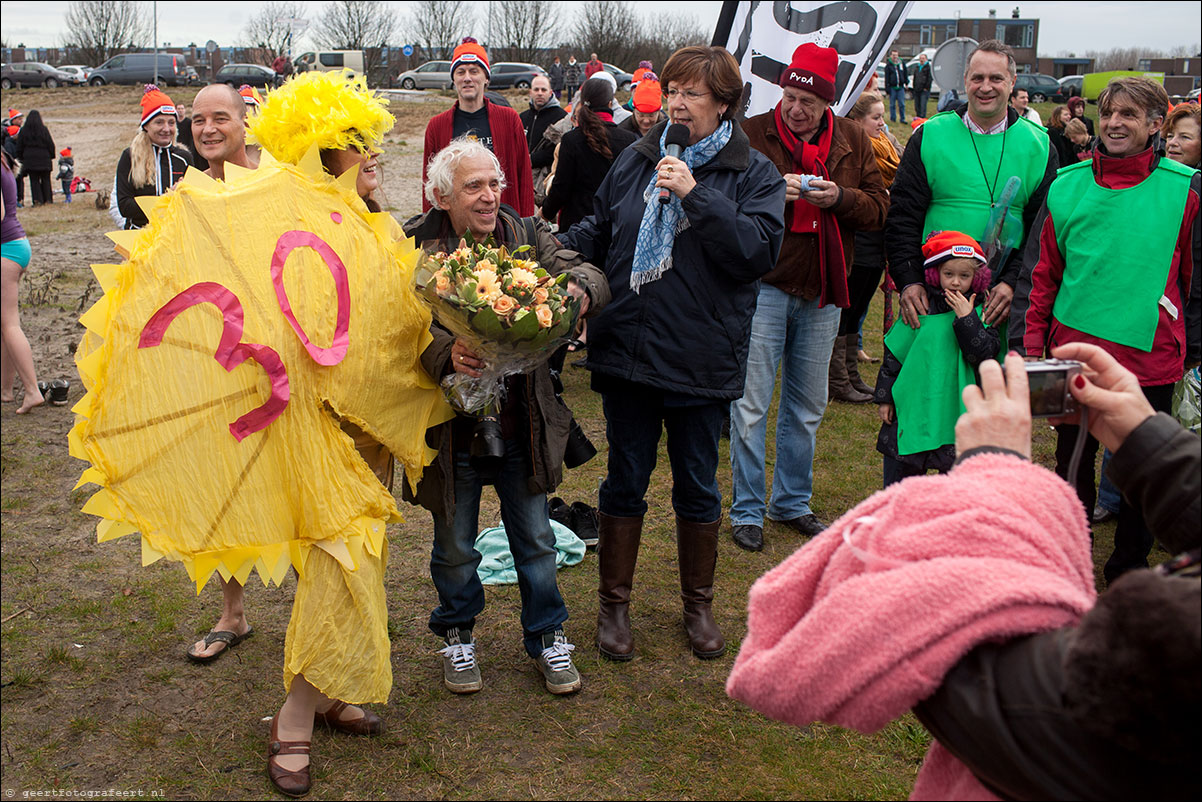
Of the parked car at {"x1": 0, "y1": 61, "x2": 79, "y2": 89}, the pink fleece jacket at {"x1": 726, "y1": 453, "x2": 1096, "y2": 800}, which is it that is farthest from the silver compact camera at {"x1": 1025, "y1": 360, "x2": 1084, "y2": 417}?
the parked car at {"x1": 0, "y1": 61, "x2": 79, "y2": 89}

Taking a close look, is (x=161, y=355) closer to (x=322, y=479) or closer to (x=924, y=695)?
(x=322, y=479)

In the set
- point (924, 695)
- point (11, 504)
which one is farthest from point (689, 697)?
point (11, 504)

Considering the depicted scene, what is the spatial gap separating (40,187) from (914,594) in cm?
2009

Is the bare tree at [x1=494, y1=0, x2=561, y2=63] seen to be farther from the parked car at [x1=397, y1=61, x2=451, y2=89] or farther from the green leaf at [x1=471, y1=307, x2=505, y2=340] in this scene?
the green leaf at [x1=471, y1=307, x2=505, y2=340]

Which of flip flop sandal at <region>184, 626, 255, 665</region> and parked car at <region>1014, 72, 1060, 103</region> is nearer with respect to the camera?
flip flop sandal at <region>184, 626, 255, 665</region>

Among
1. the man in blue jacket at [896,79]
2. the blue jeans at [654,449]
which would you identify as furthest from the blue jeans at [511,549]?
the man in blue jacket at [896,79]

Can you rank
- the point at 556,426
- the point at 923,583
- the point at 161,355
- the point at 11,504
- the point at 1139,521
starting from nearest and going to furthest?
1. the point at 923,583
2. the point at 161,355
3. the point at 556,426
4. the point at 1139,521
5. the point at 11,504

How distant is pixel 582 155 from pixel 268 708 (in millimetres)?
4583

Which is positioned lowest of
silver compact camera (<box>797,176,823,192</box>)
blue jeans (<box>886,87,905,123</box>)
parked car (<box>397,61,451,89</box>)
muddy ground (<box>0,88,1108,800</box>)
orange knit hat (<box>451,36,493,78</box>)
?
muddy ground (<box>0,88,1108,800</box>)

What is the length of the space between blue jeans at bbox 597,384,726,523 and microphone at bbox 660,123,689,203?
2.66ft

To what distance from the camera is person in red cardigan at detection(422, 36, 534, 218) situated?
711cm

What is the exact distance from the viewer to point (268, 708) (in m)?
3.70

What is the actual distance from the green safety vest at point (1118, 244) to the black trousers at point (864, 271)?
2.50 m

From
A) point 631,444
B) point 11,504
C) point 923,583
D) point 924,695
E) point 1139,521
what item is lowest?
point 11,504
